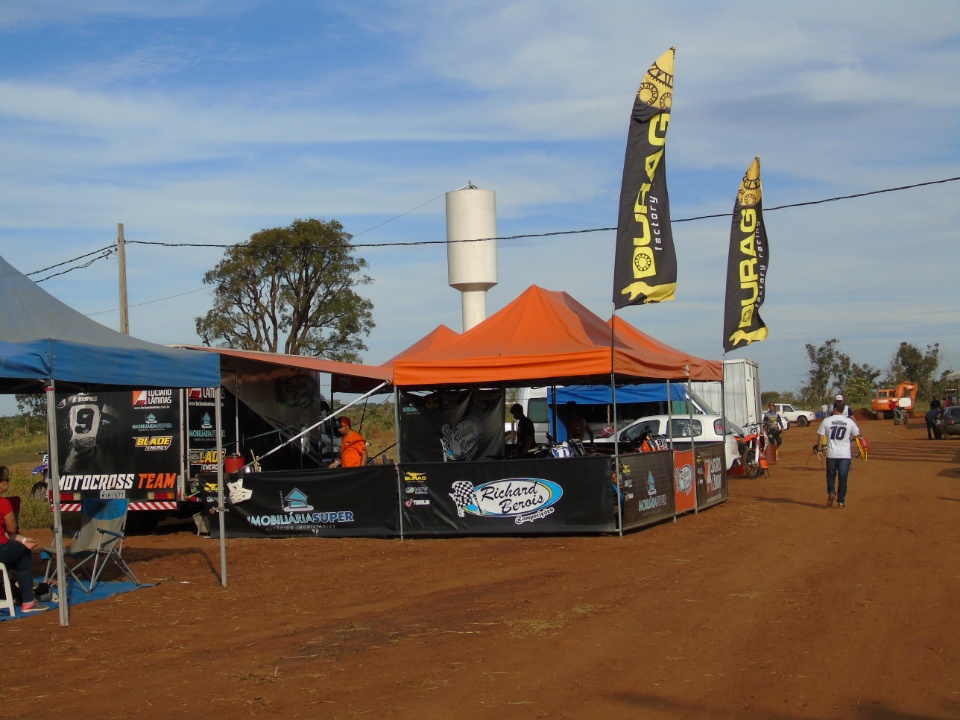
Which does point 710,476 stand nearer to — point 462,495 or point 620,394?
point 462,495

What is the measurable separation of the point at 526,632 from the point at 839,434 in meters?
9.09

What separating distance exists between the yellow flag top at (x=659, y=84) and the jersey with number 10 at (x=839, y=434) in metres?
5.47

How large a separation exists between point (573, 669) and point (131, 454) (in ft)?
33.4

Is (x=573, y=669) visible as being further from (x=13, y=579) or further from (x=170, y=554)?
(x=170, y=554)

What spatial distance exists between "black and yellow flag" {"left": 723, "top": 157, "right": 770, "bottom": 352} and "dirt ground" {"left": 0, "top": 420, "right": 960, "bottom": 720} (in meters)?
5.45

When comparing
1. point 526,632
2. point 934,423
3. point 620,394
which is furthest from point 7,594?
point 934,423

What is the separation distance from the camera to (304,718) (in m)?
5.61

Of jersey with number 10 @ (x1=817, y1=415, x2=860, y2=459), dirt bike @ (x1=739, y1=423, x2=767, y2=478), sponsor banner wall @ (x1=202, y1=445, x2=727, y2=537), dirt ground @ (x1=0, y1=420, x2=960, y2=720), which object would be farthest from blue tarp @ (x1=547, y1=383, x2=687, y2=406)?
dirt ground @ (x1=0, y1=420, x2=960, y2=720)

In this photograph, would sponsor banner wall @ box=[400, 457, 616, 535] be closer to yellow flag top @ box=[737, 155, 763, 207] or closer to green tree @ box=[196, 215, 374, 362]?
yellow flag top @ box=[737, 155, 763, 207]

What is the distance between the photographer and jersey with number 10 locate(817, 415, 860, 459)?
1498 centimetres

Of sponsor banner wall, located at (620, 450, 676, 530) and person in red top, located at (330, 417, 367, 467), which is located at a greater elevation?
person in red top, located at (330, 417, 367, 467)

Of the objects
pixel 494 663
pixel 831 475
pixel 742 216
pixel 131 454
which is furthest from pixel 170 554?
pixel 742 216

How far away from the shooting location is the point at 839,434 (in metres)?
15.1

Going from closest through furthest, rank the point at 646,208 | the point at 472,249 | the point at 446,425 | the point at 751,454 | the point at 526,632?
the point at 526,632 < the point at 646,208 < the point at 446,425 < the point at 751,454 < the point at 472,249
